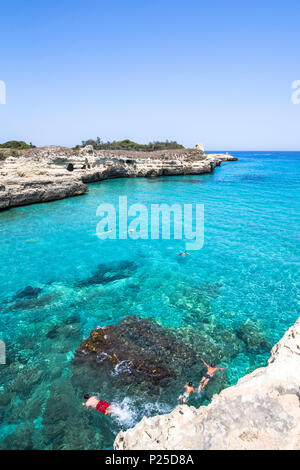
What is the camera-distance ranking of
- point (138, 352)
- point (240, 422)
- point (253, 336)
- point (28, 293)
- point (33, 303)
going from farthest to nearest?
point (28, 293)
point (33, 303)
point (253, 336)
point (138, 352)
point (240, 422)

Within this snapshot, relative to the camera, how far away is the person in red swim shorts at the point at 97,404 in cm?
623

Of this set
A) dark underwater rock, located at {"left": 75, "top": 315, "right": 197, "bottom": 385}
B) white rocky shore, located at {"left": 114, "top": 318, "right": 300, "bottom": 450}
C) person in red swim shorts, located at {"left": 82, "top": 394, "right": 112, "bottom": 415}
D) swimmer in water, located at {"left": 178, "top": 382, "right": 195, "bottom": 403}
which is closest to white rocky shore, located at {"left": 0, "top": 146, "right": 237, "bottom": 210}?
dark underwater rock, located at {"left": 75, "top": 315, "right": 197, "bottom": 385}

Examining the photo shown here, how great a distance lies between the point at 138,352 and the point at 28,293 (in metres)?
6.30

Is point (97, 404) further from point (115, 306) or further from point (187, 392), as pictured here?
point (115, 306)

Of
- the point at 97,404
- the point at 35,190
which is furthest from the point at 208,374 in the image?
the point at 35,190

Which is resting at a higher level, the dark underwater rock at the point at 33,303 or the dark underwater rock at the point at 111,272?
the dark underwater rock at the point at 111,272

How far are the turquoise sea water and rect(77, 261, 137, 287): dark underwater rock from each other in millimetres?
149

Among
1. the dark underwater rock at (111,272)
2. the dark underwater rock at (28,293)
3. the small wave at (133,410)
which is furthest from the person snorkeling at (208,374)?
the dark underwater rock at (28,293)

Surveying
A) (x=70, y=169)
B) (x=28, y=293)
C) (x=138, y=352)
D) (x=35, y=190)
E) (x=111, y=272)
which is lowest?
(x=138, y=352)

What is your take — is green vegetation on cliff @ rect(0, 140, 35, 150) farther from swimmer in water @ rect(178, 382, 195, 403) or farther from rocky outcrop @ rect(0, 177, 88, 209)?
swimmer in water @ rect(178, 382, 195, 403)

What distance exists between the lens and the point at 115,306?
34.3 feet

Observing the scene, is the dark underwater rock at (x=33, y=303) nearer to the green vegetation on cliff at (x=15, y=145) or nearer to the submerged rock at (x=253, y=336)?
the submerged rock at (x=253, y=336)

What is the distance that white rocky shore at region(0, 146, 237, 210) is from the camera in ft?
87.8

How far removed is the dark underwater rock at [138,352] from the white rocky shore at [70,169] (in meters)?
21.8
